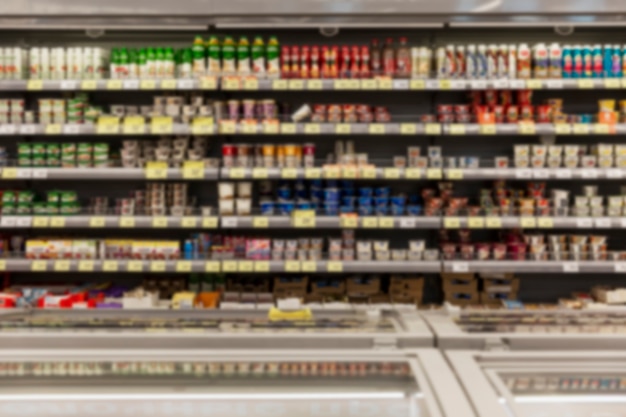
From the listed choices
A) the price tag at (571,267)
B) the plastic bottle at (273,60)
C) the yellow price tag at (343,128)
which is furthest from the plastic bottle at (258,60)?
the price tag at (571,267)

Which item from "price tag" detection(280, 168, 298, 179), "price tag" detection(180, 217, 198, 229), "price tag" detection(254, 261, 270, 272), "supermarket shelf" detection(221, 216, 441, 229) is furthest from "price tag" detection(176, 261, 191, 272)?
"price tag" detection(280, 168, 298, 179)

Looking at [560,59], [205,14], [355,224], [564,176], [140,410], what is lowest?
[140,410]

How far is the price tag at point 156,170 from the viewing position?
461 cm

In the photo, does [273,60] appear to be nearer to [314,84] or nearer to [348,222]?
[314,84]

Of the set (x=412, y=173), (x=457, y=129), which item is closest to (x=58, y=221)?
(x=412, y=173)

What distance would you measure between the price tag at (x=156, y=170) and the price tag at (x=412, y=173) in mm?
1707

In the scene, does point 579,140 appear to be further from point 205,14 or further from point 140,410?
point 140,410

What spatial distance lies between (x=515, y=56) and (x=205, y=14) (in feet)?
7.31

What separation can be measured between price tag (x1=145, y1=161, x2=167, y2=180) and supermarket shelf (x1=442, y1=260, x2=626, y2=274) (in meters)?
2.10

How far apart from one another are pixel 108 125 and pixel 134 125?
0.61ft

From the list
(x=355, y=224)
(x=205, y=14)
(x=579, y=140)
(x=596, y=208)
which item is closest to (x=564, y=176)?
(x=596, y=208)

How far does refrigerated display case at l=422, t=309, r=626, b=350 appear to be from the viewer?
1746mm

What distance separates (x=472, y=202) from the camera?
5215mm

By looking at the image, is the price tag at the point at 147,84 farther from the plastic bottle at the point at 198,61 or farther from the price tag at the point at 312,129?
the price tag at the point at 312,129
